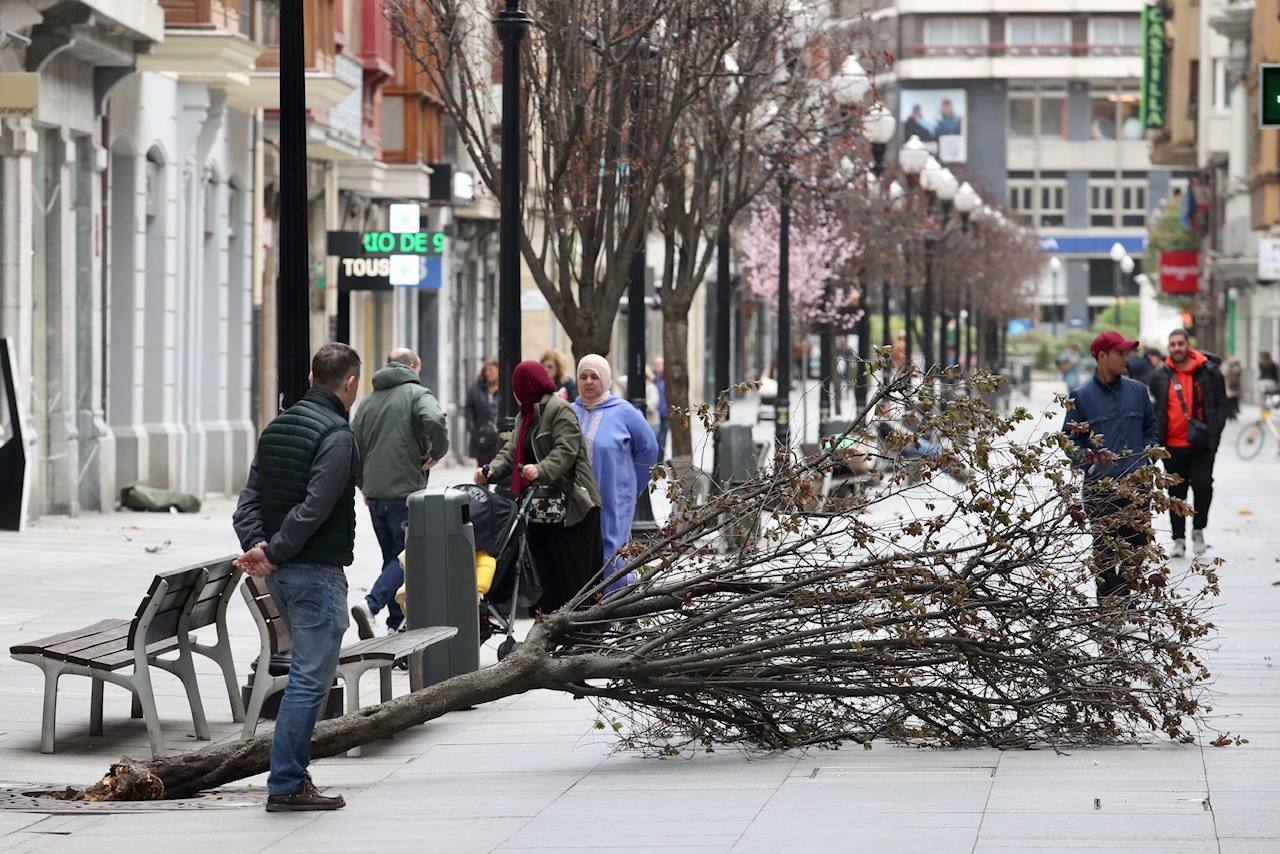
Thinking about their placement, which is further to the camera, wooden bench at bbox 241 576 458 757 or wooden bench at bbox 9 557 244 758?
wooden bench at bbox 241 576 458 757

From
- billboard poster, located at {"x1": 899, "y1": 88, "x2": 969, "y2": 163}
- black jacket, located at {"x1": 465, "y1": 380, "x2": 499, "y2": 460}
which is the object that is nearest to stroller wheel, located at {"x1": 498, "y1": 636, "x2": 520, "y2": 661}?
black jacket, located at {"x1": 465, "y1": 380, "x2": 499, "y2": 460}

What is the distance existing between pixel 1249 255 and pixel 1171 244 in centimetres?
3112

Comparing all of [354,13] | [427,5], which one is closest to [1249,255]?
[354,13]

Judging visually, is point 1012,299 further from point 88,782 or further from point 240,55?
point 88,782

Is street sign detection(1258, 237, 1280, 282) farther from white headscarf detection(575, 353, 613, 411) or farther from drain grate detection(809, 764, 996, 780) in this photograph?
drain grate detection(809, 764, 996, 780)

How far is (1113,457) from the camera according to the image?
10703mm

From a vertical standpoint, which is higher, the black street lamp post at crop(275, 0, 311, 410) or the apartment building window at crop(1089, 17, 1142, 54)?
the apartment building window at crop(1089, 17, 1142, 54)

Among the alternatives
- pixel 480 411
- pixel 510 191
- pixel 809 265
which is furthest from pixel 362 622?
pixel 809 265

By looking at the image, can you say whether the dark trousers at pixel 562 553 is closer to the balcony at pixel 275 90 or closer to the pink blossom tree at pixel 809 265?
the balcony at pixel 275 90

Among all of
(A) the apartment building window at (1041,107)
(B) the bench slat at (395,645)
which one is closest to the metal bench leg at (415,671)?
(B) the bench slat at (395,645)

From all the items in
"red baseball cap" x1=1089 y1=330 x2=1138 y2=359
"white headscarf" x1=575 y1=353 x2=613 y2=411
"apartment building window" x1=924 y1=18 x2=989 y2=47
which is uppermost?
"apartment building window" x1=924 y1=18 x2=989 y2=47

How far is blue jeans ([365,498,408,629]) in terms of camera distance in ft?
→ 47.6

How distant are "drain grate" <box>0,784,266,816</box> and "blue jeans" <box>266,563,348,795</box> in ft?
1.52

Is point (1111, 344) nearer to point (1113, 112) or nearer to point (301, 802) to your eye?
point (301, 802)
